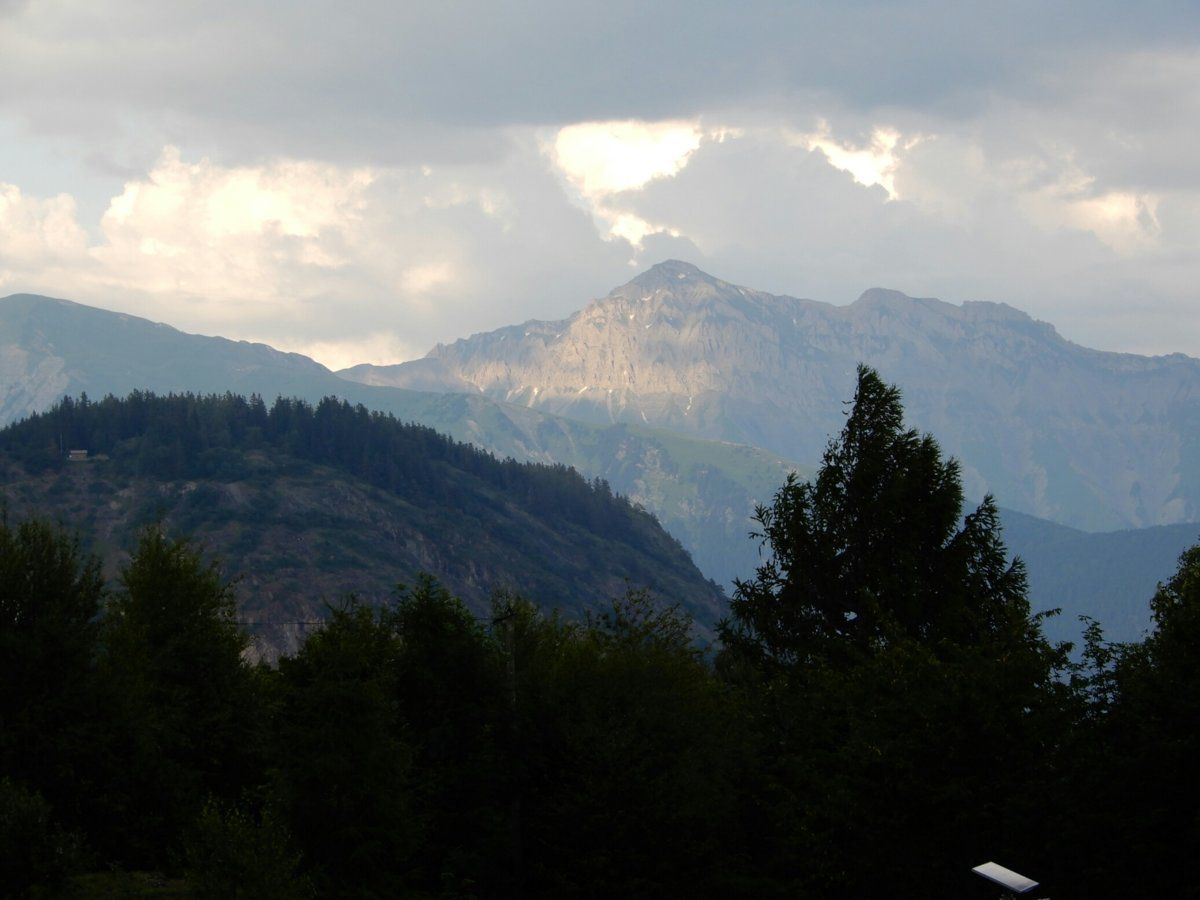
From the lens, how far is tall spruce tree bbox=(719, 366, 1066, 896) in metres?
37.0

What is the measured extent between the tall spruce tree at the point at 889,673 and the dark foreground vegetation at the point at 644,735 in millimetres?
103

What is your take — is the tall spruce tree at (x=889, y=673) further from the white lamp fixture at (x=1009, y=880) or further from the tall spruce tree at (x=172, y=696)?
the tall spruce tree at (x=172, y=696)

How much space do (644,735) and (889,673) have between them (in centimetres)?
899

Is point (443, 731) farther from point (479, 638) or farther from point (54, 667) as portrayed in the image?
point (54, 667)

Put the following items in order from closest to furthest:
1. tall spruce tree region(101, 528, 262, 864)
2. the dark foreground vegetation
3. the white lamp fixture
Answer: the white lamp fixture, the dark foreground vegetation, tall spruce tree region(101, 528, 262, 864)

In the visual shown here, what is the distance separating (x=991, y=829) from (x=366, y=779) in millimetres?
16537

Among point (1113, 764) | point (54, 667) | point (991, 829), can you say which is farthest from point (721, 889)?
point (54, 667)

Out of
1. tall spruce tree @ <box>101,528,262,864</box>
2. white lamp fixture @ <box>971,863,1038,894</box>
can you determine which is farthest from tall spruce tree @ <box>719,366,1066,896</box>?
tall spruce tree @ <box>101,528,262,864</box>

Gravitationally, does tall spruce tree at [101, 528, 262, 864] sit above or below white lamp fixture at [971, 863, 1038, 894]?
below

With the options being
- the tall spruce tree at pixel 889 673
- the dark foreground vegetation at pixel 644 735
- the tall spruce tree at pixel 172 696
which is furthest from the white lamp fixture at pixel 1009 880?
the tall spruce tree at pixel 172 696

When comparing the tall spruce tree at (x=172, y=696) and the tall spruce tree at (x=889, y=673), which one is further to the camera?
the tall spruce tree at (x=172, y=696)

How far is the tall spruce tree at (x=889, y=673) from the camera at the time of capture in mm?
37031

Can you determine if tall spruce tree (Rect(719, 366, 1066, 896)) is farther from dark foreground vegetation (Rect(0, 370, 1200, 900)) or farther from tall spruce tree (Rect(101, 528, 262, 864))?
tall spruce tree (Rect(101, 528, 262, 864))

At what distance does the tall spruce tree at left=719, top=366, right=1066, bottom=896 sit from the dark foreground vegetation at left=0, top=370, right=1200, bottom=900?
0.34 feet
